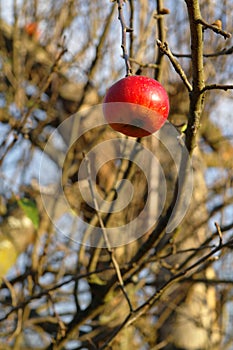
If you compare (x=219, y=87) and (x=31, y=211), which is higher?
(x=31, y=211)

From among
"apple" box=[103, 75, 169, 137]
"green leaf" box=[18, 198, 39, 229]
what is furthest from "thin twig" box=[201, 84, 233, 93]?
"green leaf" box=[18, 198, 39, 229]

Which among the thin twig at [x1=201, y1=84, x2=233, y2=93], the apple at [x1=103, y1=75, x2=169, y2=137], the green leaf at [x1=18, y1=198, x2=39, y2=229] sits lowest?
the thin twig at [x1=201, y1=84, x2=233, y2=93]

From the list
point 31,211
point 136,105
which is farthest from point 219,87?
point 31,211

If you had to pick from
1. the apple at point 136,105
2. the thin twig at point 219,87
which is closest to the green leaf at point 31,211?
the apple at point 136,105

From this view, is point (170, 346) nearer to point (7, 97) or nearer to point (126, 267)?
point (126, 267)

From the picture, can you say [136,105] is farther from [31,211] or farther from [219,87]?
[31,211]

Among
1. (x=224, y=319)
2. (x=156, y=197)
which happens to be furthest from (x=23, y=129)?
(x=224, y=319)

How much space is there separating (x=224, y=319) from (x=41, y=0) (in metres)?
2.21

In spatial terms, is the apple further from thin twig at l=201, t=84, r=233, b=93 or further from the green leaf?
the green leaf

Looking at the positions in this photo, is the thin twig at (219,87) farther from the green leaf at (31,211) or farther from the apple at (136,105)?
the green leaf at (31,211)

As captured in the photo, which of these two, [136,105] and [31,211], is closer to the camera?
[136,105]

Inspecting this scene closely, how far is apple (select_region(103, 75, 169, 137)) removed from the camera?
1.18 metres

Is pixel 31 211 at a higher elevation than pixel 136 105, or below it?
higher

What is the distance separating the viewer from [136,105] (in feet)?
3.92
